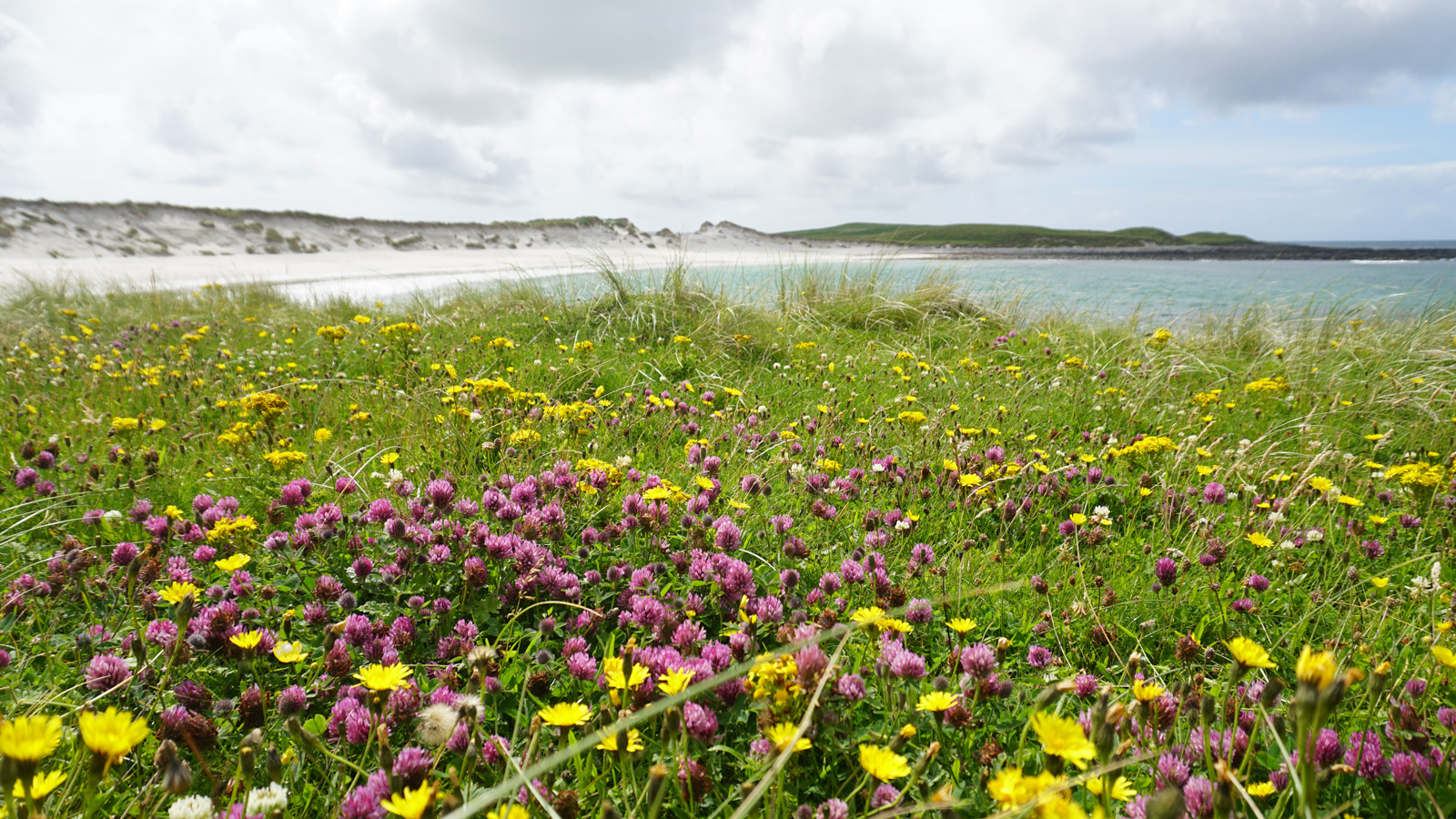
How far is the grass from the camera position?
1229 mm

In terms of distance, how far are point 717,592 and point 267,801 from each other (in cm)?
116

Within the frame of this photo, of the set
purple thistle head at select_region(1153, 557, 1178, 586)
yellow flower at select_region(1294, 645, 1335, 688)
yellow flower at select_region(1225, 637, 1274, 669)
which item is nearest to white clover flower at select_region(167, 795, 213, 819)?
yellow flower at select_region(1294, 645, 1335, 688)

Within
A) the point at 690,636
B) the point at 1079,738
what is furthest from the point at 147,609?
the point at 1079,738

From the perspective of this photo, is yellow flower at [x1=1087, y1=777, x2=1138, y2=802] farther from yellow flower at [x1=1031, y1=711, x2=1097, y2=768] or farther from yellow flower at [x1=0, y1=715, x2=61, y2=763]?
yellow flower at [x1=0, y1=715, x2=61, y2=763]

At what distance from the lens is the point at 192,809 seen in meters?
1.05

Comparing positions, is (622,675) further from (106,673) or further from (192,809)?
(106,673)

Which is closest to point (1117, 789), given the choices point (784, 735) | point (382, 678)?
point (784, 735)

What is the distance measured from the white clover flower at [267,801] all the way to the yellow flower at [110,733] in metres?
0.23

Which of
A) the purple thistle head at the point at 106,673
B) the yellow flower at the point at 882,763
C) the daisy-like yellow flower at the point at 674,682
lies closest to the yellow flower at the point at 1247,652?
the yellow flower at the point at 882,763

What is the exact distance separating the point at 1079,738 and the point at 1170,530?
239cm

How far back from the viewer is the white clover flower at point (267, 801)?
1.06 meters

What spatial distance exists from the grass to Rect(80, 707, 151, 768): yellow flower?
70 mm

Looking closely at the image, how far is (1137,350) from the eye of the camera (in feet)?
21.2

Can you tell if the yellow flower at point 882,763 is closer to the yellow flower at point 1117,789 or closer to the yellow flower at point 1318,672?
the yellow flower at point 1117,789
